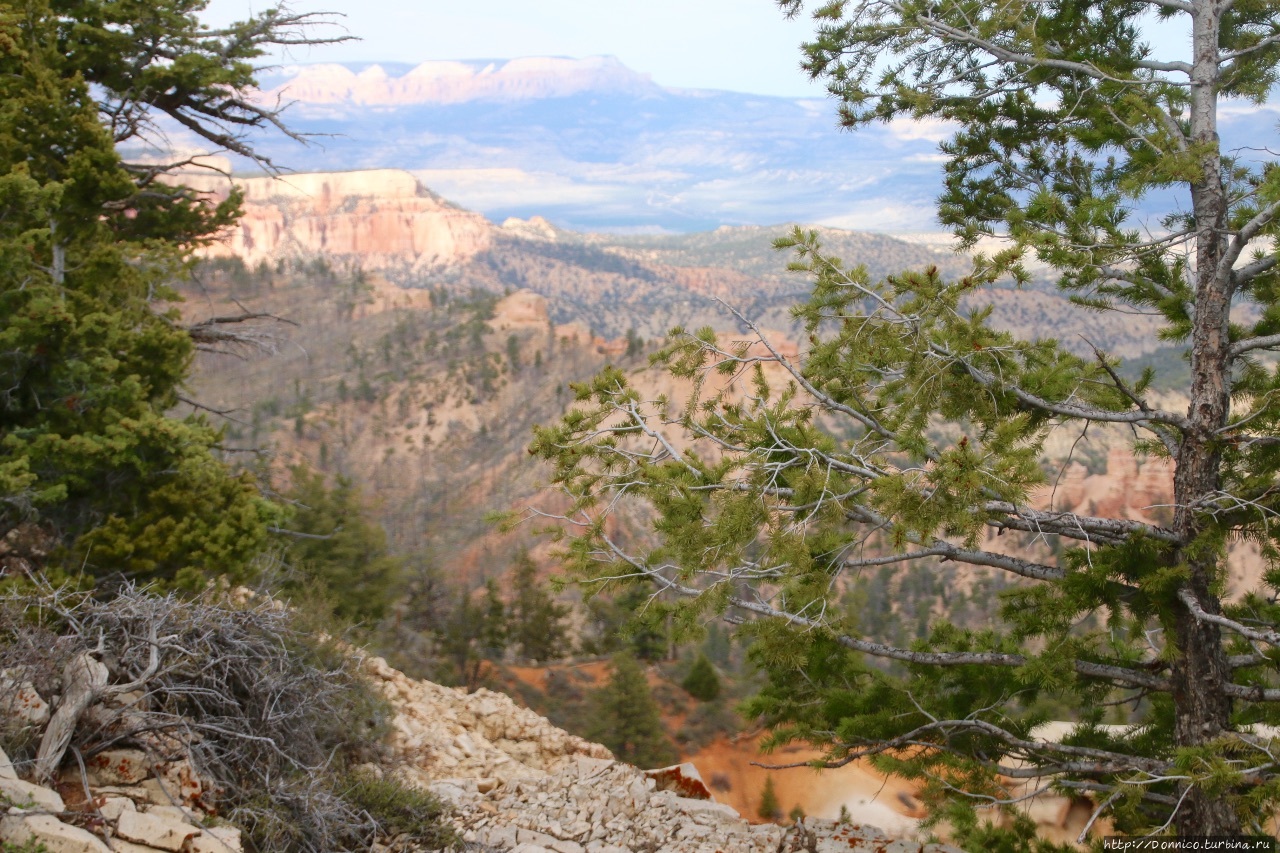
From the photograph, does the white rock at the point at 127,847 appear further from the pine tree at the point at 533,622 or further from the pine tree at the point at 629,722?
the pine tree at the point at 533,622

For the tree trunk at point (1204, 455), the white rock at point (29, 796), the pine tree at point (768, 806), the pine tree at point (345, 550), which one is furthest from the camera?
the pine tree at point (345, 550)

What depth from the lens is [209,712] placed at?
6.15m

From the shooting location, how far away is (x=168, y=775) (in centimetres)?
536

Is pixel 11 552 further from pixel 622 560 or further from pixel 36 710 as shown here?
pixel 622 560

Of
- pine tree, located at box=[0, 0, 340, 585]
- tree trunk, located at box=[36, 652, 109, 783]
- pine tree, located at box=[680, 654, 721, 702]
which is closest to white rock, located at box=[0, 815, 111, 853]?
tree trunk, located at box=[36, 652, 109, 783]

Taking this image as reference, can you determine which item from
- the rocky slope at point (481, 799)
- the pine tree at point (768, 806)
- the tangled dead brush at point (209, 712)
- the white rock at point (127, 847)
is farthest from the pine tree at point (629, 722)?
the white rock at point (127, 847)

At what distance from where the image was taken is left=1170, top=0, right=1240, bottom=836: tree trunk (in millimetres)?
5758

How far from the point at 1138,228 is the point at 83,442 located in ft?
28.9

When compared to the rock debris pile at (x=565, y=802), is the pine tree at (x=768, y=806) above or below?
below

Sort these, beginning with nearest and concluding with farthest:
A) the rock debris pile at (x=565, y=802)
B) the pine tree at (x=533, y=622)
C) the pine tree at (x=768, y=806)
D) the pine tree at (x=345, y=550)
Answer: the rock debris pile at (x=565, y=802)
the pine tree at (x=768, y=806)
the pine tree at (x=345, y=550)
the pine tree at (x=533, y=622)

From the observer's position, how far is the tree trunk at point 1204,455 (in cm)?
576

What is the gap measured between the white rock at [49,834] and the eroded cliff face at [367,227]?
153475 millimetres

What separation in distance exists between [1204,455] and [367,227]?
165020 millimetres

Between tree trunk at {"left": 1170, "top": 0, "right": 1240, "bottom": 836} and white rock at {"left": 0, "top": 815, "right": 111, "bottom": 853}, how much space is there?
6.06 metres
